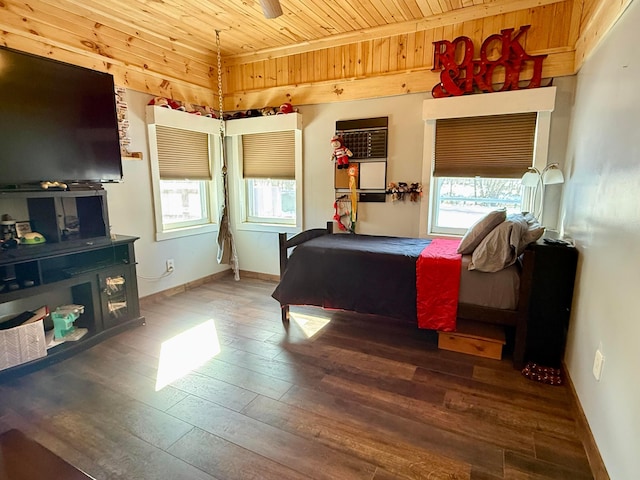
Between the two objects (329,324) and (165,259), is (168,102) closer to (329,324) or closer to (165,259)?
(165,259)

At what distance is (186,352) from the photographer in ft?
8.81

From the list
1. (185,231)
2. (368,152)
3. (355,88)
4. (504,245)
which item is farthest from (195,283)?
(504,245)

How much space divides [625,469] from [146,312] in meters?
3.64

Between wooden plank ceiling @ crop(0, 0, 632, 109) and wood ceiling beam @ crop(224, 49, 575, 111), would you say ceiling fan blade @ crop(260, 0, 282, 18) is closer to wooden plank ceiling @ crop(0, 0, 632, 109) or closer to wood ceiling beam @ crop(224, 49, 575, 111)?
wooden plank ceiling @ crop(0, 0, 632, 109)

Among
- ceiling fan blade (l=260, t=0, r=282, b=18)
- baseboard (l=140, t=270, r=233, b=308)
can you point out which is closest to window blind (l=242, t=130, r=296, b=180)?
baseboard (l=140, t=270, r=233, b=308)

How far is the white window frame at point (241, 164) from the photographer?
411 cm

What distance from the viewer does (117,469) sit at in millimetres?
1599

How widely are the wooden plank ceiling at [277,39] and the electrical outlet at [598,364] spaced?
215 centimetres

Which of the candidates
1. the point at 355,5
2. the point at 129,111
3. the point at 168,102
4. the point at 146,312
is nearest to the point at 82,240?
the point at 146,312

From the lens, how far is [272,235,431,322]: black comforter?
106 inches

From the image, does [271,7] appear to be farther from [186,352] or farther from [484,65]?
[186,352]

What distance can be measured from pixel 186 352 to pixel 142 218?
1664mm

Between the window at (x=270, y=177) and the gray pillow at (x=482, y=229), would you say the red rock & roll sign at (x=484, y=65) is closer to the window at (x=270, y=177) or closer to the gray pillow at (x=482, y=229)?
the gray pillow at (x=482, y=229)

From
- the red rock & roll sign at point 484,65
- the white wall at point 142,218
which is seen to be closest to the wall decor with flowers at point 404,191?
the red rock & roll sign at point 484,65
